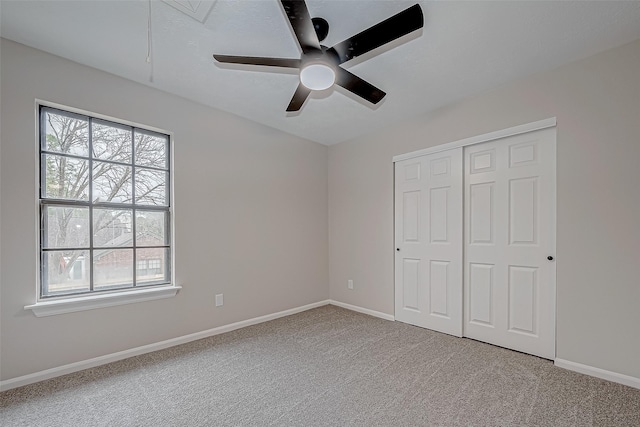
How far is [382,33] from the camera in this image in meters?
1.57

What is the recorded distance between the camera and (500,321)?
2.81m

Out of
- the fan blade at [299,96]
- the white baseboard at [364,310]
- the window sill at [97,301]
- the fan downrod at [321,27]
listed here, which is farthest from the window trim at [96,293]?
the white baseboard at [364,310]

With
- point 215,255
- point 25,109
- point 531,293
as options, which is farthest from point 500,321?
point 25,109

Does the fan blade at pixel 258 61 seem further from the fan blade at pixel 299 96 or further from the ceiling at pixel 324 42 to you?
the fan blade at pixel 299 96

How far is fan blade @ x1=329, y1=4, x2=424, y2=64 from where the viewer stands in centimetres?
145

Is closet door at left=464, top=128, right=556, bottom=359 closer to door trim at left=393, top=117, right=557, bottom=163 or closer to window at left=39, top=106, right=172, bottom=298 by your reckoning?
door trim at left=393, top=117, right=557, bottom=163

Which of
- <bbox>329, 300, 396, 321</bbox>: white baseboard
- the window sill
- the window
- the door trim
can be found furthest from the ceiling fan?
<bbox>329, 300, 396, 321</bbox>: white baseboard

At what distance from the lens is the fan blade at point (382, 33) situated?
1453mm

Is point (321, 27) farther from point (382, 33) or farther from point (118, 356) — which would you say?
point (118, 356)

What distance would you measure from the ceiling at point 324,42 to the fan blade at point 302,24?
0.09m

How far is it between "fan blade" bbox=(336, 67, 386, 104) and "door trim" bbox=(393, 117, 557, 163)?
1.34 metres

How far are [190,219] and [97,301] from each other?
1.03 metres

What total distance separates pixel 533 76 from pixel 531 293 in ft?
6.28

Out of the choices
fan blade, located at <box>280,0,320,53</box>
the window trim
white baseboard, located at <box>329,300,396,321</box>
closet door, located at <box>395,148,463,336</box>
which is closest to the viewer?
fan blade, located at <box>280,0,320,53</box>
